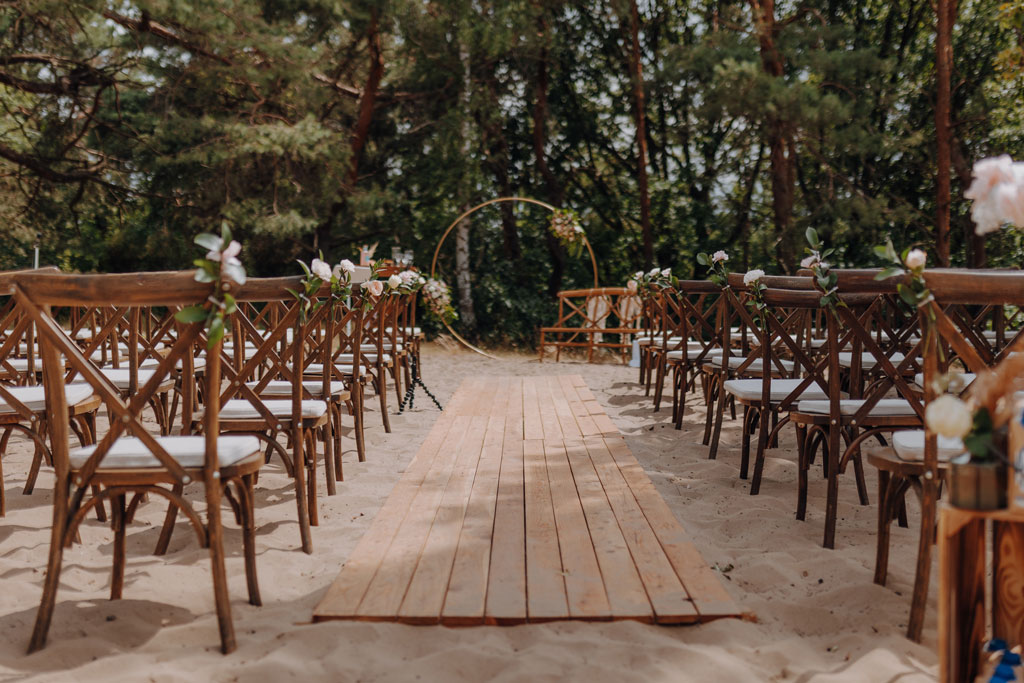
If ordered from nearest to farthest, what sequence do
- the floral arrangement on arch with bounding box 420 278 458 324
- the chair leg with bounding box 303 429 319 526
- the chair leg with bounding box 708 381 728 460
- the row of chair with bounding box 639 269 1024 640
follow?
the row of chair with bounding box 639 269 1024 640 → the chair leg with bounding box 303 429 319 526 → the chair leg with bounding box 708 381 728 460 → the floral arrangement on arch with bounding box 420 278 458 324

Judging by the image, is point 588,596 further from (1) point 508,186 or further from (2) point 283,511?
(1) point 508,186

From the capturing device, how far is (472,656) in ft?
6.61

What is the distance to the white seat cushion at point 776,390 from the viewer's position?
3.70 m

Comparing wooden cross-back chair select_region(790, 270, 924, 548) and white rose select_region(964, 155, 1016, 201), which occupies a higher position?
white rose select_region(964, 155, 1016, 201)

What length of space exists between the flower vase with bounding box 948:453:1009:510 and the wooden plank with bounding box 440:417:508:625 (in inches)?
49.8

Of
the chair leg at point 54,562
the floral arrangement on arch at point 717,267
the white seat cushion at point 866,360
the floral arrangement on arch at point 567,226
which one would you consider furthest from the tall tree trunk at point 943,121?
the chair leg at point 54,562

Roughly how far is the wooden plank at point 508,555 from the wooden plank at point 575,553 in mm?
137

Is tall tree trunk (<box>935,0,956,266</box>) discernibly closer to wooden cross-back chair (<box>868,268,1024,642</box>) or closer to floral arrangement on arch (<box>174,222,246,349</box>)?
wooden cross-back chair (<box>868,268,1024,642</box>)

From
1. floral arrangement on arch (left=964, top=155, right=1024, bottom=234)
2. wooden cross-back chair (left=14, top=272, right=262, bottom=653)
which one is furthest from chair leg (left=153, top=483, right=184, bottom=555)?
floral arrangement on arch (left=964, top=155, right=1024, bottom=234)

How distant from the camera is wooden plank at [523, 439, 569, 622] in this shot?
2297 millimetres

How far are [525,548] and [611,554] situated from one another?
0.96ft

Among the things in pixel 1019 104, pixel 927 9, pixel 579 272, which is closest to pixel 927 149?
pixel 1019 104

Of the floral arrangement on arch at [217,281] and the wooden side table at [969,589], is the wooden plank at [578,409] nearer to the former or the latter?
the floral arrangement on arch at [217,281]

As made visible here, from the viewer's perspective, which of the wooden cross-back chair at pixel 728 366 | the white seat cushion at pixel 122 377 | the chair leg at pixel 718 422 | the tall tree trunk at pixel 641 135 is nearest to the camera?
the white seat cushion at pixel 122 377
